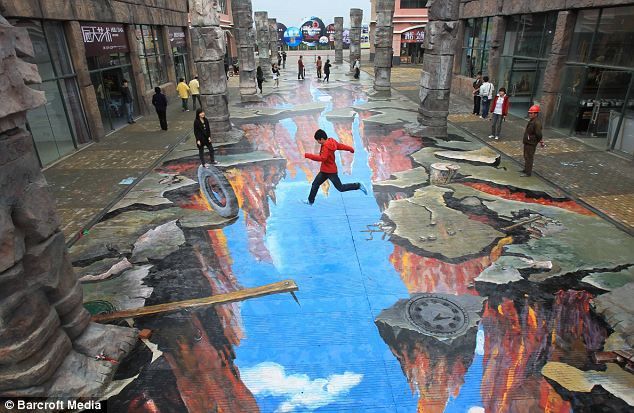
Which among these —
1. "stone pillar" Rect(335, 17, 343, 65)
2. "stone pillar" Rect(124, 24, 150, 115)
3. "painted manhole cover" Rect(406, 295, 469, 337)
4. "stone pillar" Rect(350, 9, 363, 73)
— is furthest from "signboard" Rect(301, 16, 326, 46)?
"painted manhole cover" Rect(406, 295, 469, 337)

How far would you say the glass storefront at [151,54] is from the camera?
1852cm

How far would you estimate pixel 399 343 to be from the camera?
4910 millimetres

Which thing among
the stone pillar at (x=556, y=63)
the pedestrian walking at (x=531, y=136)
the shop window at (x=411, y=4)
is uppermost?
the shop window at (x=411, y=4)

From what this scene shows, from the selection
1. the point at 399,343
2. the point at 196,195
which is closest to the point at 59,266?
the point at 399,343

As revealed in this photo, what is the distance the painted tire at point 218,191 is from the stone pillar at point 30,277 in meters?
4.19

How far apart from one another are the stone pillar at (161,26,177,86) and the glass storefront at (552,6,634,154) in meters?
19.1

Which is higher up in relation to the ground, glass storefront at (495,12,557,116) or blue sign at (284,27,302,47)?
blue sign at (284,27,302,47)

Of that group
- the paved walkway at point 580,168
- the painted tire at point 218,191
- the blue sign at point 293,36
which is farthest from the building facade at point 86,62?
the blue sign at point 293,36

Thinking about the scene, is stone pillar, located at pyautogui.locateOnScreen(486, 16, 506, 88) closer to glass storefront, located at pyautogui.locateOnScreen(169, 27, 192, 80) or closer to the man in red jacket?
the man in red jacket

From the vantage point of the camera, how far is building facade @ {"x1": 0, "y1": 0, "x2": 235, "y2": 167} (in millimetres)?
11555

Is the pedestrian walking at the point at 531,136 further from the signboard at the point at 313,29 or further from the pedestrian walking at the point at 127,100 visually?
the signboard at the point at 313,29

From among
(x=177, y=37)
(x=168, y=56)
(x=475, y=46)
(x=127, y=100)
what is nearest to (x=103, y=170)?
(x=127, y=100)

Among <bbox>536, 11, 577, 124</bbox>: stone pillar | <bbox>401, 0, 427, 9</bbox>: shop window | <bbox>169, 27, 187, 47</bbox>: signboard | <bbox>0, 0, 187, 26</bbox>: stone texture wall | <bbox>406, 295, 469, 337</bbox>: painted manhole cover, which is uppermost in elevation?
<bbox>401, 0, 427, 9</bbox>: shop window

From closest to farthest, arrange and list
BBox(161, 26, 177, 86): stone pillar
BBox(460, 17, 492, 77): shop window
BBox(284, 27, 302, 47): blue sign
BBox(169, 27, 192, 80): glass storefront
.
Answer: BBox(460, 17, 492, 77): shop window, BBox(161, 26, 177, 86): stone pillar, BBox(169, 27, 192, 80): glass storefront, BBox(284, 27, 302, 47): blue sign
